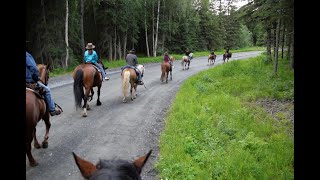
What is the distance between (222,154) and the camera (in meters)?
7.27

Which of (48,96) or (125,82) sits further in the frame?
(125,82)

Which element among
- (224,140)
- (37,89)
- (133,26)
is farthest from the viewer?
(133,26)

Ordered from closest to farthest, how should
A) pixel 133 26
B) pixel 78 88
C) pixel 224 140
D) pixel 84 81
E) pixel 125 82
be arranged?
pixel 224 140 < pixel 78 88 < pixel 84 81 < pixel 125 82 < pixel 133 26

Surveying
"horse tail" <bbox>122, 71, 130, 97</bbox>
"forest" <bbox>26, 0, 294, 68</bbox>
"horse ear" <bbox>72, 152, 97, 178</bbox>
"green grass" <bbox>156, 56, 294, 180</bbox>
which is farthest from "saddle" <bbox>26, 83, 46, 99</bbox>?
"horse tail" <bbox>122, 71, 130, 97</bbox>

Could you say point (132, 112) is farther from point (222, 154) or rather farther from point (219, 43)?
point (219, 43)

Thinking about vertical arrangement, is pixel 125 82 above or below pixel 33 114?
above

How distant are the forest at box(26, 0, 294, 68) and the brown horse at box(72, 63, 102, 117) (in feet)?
8.54

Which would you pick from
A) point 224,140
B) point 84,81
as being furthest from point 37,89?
point 224,140

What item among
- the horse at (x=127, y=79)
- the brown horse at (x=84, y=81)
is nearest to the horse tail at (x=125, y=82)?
the horse at (x=127, y=79)

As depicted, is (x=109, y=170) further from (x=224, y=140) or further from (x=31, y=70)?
(x=224, y=140)

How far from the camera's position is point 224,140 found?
28.0 feet

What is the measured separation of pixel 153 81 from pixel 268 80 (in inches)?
266

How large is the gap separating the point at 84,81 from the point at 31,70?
12.6ft

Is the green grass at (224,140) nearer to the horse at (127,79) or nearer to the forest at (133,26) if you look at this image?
the horse at (127,79)
